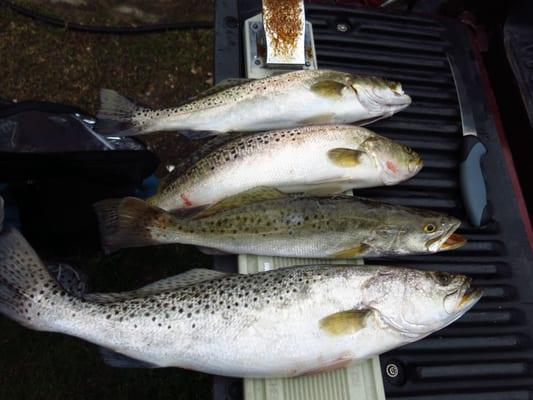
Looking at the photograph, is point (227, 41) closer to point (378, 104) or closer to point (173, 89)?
point (378, 104)

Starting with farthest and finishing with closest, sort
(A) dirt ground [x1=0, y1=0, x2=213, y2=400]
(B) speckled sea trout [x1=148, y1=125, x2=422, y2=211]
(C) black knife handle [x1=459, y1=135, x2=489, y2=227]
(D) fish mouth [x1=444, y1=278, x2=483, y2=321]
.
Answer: (A) dirt ground [x1=0, y1=0, x2=213, y2=400] → (C) black knife handle [x1=459, y1=135, x2=489, y2=227] → (B) speckled sea trout [x1=148, y1=125, x2=422, y2=211] → (D) fish mouth [x1=444, y1=278, x2=483, y2=321]

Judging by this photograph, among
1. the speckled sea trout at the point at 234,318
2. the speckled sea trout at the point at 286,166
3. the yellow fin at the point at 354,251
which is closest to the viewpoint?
the speckled sea trout at the point at 234,318

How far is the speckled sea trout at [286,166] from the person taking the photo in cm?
204

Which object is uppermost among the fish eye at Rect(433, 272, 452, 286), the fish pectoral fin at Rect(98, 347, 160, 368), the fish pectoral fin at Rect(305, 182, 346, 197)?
the fish pectoral fin at Rect(305, 182, 346, 197)

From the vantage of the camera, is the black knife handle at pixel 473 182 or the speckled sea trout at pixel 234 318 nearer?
the speckled sea trout at pixel 234 318

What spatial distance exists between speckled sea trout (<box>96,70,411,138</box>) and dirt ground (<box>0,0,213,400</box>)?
1.02 m

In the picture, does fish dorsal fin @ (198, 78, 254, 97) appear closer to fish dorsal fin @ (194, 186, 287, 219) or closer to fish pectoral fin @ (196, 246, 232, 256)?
fish dorsal fin @ (194, 186, 287, 219)

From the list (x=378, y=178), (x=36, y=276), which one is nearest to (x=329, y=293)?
(x=378, y=178)

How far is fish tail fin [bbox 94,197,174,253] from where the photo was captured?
189 centimetres

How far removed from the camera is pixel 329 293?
1.76m

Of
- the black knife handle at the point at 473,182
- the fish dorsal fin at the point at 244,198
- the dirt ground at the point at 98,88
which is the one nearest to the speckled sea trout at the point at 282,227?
the fish dorsal fin at the point at 244,198

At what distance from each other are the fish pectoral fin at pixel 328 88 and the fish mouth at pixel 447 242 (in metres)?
0.80

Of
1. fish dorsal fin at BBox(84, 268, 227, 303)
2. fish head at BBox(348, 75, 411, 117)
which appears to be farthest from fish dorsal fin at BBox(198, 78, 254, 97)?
fish dorsal fin at BBox(84, 268, 227, 303)

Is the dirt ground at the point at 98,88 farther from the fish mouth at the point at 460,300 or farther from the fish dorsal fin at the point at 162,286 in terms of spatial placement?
the fish mouth at the point at 460,300
